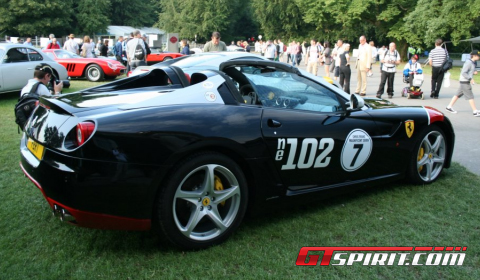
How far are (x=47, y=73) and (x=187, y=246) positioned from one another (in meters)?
4.10

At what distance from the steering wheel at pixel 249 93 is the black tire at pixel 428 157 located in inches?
74.0

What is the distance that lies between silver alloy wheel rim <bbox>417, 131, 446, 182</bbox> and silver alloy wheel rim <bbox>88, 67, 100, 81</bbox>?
12.9 metres

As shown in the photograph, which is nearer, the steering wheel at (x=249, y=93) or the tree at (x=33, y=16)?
the steering wheel at (x=249, y=93)

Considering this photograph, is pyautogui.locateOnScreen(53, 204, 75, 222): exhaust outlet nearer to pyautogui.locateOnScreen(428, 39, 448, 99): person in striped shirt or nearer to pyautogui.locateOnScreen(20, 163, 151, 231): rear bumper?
pyautogui.locateOnScreen(20, 163, 151, 231): rear bumper

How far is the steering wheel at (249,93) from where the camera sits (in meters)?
3.60

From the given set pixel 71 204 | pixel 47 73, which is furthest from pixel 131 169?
pixel 47 73

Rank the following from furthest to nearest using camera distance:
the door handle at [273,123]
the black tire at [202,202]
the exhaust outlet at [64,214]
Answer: the door handle at [273,123] → the black tire at [202,202] → the exhaust outlet at [64,214]

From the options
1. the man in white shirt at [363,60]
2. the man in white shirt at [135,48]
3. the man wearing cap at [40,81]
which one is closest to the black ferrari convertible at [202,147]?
the man wearing cap at [40,81]

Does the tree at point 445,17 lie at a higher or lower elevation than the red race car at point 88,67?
higher

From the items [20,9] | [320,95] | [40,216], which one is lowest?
[40,216]

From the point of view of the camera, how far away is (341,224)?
347 centimetres

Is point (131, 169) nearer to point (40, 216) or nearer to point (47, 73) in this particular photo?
point (40, 216)

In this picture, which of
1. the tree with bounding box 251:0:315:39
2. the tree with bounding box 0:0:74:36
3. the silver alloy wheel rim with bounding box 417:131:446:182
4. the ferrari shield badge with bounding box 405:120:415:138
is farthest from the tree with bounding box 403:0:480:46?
the tree with bounding box 0:0:74:36

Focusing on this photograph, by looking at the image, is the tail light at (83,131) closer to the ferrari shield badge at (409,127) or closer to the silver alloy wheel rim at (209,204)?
the silver alloy wheel rim at (209,204)
